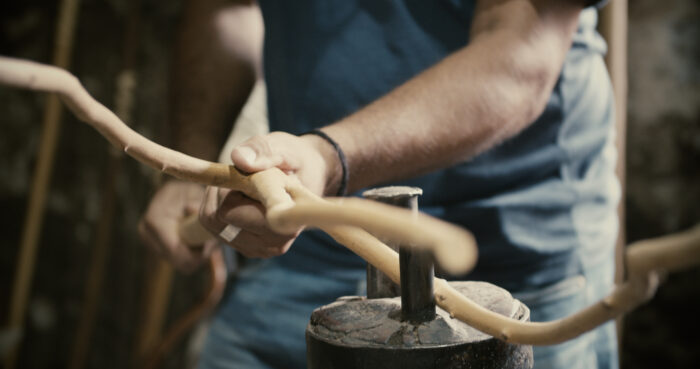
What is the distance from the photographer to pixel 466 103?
0.67m

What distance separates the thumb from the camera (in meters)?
0.46

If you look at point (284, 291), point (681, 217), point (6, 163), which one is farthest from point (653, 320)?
point (6, 163)

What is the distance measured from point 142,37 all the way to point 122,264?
68 cm

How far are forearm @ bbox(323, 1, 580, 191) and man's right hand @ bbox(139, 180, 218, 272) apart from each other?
0.33 m

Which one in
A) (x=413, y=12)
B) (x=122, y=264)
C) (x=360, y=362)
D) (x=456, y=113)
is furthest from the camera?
(x=122, y=264)

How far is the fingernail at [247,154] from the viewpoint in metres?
0.46

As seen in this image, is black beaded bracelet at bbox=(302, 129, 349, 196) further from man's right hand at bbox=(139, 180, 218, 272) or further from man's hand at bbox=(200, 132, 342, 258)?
man's right hand at bbox=(139, 180, 218, 272)

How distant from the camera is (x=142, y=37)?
1698mm

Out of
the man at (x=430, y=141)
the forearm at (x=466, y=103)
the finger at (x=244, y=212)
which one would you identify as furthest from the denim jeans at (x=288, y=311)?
the finger at (x=244, y=212)

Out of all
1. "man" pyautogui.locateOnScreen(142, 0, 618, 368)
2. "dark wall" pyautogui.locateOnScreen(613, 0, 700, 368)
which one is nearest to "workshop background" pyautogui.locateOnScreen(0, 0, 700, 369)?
"dark wall" pyautogui.locateOnScreen(613, 0, 700, 368)

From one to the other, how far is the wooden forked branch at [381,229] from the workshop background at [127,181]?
3.91 feet

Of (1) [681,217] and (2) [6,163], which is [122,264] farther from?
(1) [681,217]

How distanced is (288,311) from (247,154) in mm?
602

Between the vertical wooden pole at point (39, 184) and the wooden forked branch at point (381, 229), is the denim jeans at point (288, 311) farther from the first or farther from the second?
the vertical wooden pole at point (39, 184)
